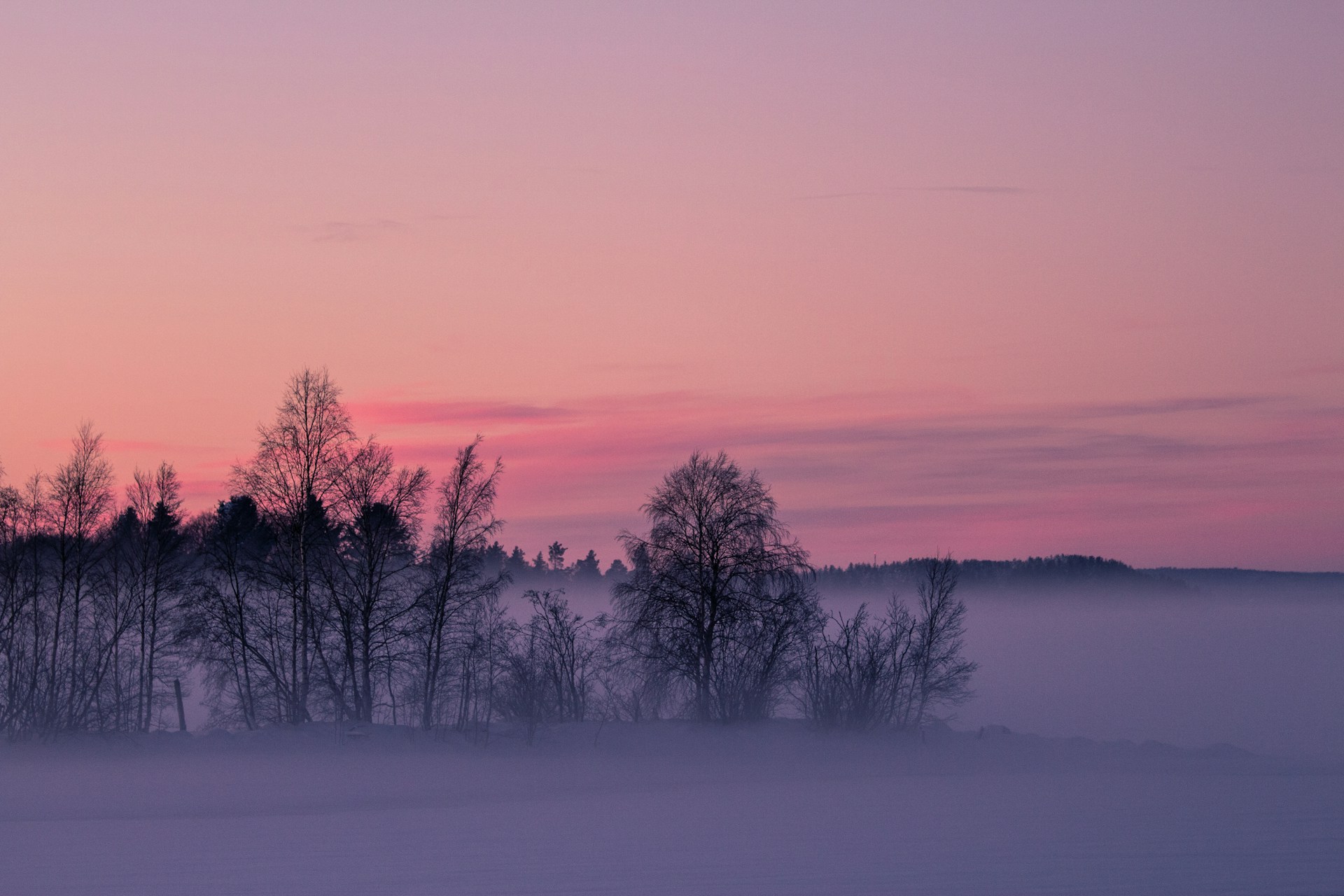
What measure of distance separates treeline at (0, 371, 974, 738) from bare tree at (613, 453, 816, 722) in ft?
0.24

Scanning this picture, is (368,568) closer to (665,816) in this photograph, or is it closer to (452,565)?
(452,565)

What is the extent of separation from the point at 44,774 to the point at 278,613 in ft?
34.8

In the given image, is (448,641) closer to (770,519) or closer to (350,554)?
(350,554)

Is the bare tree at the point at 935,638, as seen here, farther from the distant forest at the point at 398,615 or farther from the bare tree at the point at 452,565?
the bare tree at the point at 452,565

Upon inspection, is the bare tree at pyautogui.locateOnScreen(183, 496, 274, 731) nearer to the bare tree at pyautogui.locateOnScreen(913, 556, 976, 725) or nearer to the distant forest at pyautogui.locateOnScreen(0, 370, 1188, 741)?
the distant forest at pyautogui.locateOnScreen(0, 370, 1188, 741)

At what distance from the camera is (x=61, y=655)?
45281 millimetres

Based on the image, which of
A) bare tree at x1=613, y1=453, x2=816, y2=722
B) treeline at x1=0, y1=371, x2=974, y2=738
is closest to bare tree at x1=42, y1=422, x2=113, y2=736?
treeline at x1=0, y1=371, x2=974, y2=738

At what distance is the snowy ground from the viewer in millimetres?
22016

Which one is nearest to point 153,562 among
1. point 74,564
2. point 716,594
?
point 74,564

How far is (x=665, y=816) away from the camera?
3033 cm

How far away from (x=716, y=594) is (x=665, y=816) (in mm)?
16413

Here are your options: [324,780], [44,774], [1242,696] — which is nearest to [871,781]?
[324,780]

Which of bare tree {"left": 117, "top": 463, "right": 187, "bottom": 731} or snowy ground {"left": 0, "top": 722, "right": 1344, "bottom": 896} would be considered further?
bare tree {"left": 117, "top": 463, "right": 187, "bottom": 731}

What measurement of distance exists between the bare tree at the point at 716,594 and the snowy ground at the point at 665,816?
7.79ft
